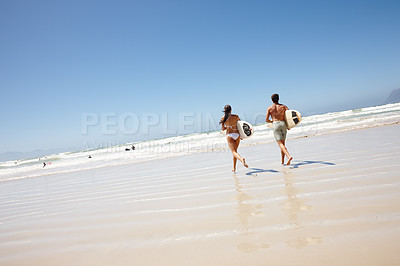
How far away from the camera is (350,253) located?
1.71m

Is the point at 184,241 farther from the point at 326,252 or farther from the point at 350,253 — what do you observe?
the point at 350,253

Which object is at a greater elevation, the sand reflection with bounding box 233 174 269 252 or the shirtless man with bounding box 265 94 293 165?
the shirtless man with bounding box 265 94 293 165

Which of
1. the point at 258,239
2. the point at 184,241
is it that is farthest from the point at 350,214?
the point at 184,241

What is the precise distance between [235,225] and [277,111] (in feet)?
14.6

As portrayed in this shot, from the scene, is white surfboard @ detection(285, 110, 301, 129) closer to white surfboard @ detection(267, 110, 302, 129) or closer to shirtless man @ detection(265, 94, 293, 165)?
white surfboard @ detection(267, 110, 302, 129)

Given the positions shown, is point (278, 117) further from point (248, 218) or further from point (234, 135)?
point (248, 218)

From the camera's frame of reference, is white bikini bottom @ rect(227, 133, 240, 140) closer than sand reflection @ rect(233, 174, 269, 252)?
No

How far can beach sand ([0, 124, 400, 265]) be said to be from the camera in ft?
6.16

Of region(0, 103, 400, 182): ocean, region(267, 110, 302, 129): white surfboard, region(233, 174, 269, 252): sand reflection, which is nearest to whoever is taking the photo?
region(233, 174, 269, 252): sand reflection

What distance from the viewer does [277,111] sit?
20.3 ft

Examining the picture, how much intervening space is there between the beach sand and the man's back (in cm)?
192

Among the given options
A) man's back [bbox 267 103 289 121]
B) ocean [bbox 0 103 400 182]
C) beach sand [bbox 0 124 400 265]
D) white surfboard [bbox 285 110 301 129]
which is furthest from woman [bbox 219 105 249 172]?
ocean [bbox 0 103 400 182]

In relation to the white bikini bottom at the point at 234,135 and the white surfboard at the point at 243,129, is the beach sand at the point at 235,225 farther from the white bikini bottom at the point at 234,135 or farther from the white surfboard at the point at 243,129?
the white surfboard at the point at 243,129

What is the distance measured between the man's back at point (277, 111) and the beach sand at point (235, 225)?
1.92m
